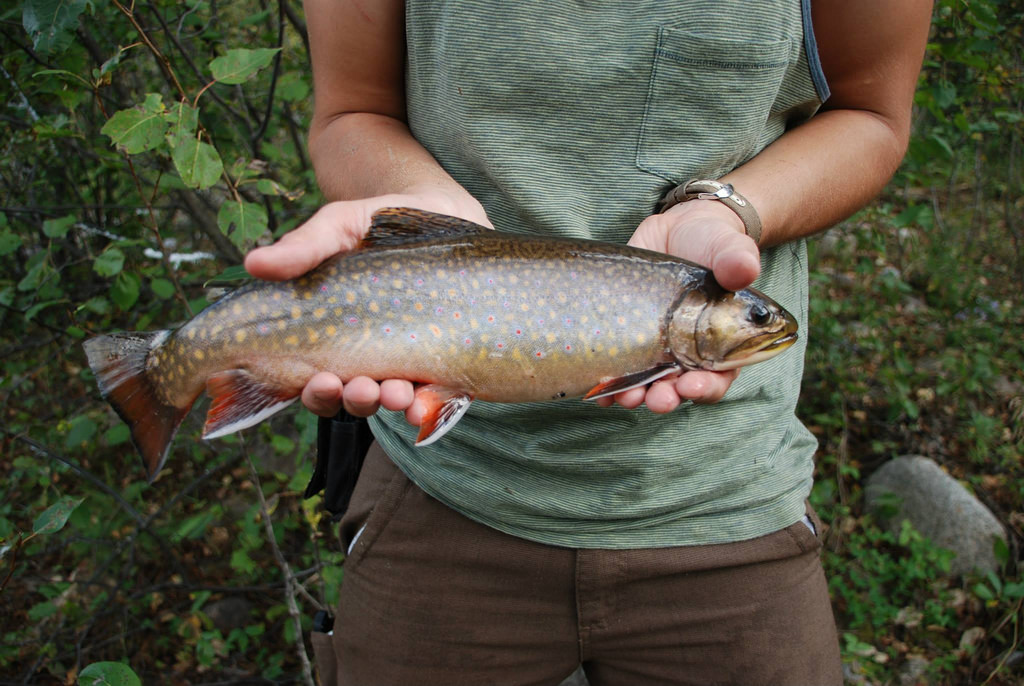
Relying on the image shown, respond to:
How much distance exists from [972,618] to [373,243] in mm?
4075

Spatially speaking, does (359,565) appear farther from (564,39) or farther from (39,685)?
(39,685)

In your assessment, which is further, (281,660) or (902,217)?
(902,217)

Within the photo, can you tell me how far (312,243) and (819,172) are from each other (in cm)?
156

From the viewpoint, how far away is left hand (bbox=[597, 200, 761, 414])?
1.67 metres

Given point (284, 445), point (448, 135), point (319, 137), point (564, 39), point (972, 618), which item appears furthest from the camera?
point (972, 618)

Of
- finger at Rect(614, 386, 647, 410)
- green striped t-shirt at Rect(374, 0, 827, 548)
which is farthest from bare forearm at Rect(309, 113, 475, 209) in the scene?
finger at Rect(614, 386, 647, 410)

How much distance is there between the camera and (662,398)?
178cm

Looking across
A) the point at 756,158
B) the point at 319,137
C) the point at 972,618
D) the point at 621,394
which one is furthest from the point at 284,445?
the point at 972,618

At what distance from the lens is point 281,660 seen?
3.92 metres

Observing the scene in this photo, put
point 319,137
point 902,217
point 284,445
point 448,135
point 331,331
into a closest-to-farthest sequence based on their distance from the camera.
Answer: point 331,331
point 448,135
point 319,137
point 284,445
point 902,217

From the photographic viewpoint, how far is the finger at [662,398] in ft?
5.82

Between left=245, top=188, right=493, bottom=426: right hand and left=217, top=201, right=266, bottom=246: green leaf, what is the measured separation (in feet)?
3.17

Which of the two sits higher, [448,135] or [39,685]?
[448,135]

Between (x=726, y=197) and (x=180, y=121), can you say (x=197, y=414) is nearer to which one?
(x=180, y=121)
